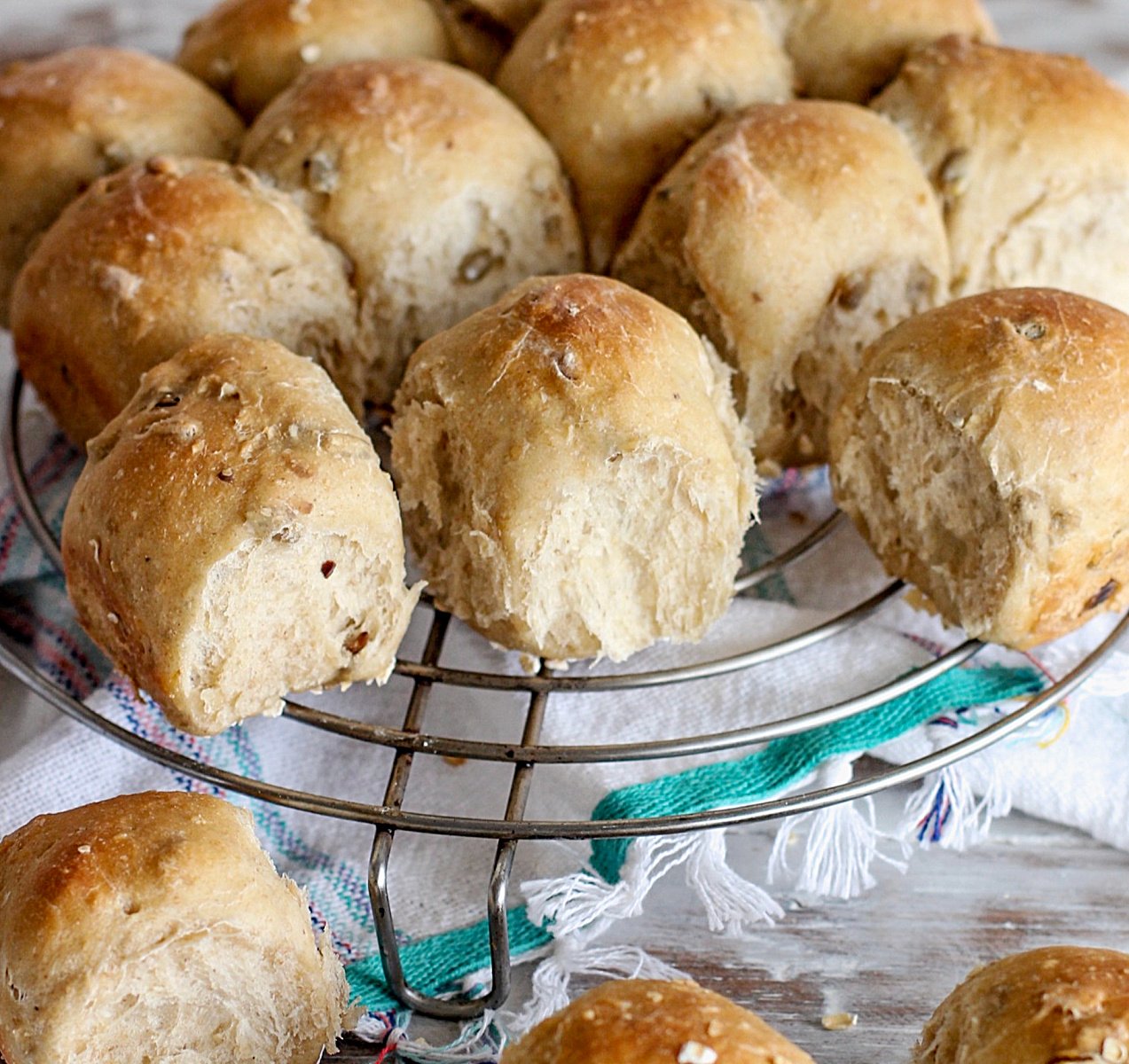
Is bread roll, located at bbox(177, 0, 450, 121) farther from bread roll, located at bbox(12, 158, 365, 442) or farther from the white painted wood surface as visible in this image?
the white painted wood surface

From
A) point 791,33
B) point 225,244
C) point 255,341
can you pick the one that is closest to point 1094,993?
point 255,341

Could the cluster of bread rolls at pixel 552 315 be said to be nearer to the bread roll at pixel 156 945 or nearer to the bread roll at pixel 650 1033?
the bread roll at pixel 156 945

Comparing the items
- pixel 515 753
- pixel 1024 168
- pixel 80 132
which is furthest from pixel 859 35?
pixel 515 753

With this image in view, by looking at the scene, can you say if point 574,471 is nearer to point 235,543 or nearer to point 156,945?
point 235,543

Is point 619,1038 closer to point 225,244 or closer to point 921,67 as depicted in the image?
point 225,244

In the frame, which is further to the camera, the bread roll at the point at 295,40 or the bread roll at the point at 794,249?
the bread roll at the point at 295,40

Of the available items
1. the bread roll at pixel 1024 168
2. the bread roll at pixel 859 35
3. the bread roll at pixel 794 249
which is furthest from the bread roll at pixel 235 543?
the bread roll at pixel 859 35
